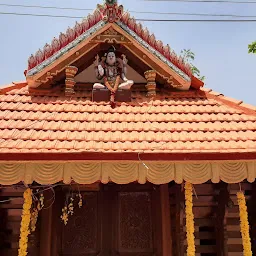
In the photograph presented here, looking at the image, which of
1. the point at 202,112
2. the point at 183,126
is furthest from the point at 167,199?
the point at 202,112

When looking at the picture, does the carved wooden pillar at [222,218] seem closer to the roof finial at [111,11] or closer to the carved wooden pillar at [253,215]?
the carved wooden pillar at [253,215]

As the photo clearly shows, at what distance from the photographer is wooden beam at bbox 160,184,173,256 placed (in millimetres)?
5645

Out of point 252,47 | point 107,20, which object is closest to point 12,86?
point 107,20

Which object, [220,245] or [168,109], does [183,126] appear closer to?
[168,109]

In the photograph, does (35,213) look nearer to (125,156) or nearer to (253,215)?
(125,156)

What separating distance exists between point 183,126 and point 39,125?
2.33 meters

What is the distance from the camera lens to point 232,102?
21.0 ft

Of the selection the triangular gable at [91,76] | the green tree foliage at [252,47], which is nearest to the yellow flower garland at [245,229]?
the triangular gable at [91,76]

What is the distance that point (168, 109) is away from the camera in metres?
6.24

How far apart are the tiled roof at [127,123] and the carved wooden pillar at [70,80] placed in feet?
0.47

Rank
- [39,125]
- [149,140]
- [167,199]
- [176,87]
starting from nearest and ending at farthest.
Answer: [149,140], [39,125], [167,199], [176,87]

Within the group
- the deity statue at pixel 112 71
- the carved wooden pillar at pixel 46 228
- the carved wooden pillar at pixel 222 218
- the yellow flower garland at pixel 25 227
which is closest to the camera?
the yellow flower garland at pixel 25 227

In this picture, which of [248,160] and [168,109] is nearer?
[248,160]

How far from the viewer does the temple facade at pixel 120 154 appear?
4.77 m
